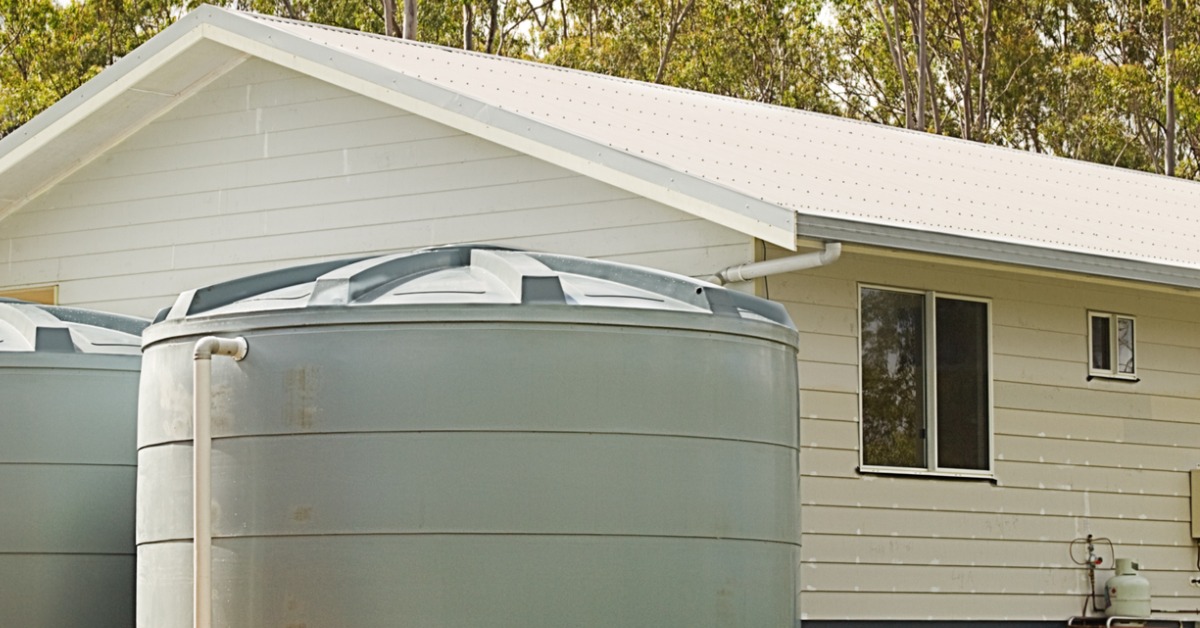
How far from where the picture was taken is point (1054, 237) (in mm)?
12156

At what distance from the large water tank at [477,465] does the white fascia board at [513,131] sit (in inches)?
99.1

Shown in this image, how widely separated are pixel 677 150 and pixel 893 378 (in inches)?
79.9

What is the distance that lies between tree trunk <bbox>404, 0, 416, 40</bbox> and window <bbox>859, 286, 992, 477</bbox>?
19.7 meters

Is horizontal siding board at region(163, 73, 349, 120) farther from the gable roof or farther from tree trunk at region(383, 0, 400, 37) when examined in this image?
tree trunk at region(383, 0, 400, 37)

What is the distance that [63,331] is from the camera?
9023 millimetres

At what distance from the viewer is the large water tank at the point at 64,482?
8.68 meters

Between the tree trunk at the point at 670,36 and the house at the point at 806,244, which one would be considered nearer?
the house at the point at 806,244

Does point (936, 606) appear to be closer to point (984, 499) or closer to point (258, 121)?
point (984, 499)

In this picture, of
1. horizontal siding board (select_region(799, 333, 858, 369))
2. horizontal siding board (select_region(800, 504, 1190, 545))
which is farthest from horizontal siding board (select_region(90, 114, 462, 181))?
horizontal siding board (select_region(800, 504, 1190, 545))

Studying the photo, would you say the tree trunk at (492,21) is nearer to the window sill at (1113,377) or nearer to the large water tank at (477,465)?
the window sill at (1113,377)

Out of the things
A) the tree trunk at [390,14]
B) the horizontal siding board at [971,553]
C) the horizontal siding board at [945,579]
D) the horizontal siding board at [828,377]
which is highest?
the tree trunk at [390,14]

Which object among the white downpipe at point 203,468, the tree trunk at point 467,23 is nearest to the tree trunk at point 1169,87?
the tree trunk at point 467,23

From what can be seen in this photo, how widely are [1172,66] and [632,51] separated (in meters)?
11.1

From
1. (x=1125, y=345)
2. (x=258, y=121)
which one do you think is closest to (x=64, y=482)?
(x=258, y=121)
